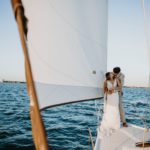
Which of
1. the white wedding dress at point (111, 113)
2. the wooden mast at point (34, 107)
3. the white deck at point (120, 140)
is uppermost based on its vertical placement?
the wooden mast at point (34, 107)

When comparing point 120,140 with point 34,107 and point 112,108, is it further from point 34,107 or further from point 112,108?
point 34,107

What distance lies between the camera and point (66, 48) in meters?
2.60

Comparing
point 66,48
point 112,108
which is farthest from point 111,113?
point 66,48

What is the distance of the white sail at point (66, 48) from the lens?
6.39ft

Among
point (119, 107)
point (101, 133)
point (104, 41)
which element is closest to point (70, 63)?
point (104, 41)

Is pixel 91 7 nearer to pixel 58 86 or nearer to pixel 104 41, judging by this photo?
pixel 104 41

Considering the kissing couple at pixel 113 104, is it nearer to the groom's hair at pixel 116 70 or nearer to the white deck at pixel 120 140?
the groom's hair at pixel 116 70

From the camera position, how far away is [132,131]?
183 inches

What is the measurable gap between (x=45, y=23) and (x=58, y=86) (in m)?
0.66

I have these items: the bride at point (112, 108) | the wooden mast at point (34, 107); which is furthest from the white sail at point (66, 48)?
the bride at point (112, 108)

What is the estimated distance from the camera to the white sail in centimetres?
195

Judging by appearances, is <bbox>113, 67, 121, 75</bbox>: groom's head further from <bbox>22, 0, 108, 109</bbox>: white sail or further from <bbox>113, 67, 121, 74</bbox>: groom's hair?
<bbox>22, 0, 108, 109</bbox>: white sail

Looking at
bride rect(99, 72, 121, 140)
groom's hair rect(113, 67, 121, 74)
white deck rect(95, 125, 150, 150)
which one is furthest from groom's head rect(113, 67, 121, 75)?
white deck rect(95, 125, 150, 150)

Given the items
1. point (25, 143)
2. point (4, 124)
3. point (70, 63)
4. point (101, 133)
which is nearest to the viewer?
point (70, 63)
